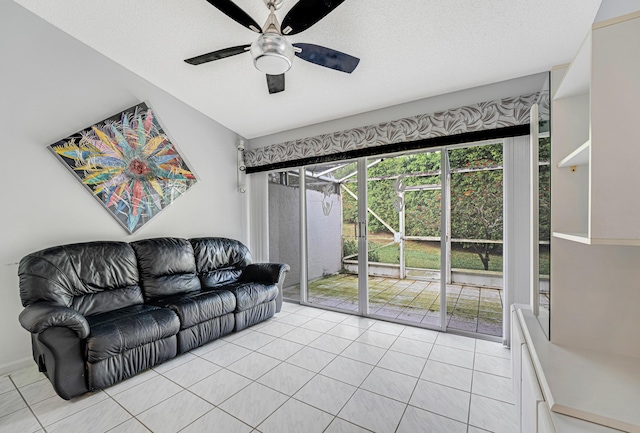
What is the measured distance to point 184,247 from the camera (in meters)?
3.34

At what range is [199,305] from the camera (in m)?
2.67

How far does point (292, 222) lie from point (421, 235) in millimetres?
1950

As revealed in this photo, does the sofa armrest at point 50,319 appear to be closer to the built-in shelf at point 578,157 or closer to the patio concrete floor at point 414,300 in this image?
the patio concrete floor at point 414,300

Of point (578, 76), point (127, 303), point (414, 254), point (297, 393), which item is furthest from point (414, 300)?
point (127, 303)

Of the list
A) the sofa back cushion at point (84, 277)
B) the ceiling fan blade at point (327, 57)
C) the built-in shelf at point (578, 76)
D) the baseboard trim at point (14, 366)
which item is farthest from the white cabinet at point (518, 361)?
the baseboard trim at point (14, 366)

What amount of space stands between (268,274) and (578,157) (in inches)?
123

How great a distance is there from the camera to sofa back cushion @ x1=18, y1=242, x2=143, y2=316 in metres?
2.21

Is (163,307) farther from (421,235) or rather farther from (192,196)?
(421,235)

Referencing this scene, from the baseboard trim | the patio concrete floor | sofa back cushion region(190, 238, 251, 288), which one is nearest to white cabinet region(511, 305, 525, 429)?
the patio concrete floor

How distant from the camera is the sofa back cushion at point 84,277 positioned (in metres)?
2.21

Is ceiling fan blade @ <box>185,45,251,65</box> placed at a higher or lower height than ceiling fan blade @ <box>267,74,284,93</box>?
higher

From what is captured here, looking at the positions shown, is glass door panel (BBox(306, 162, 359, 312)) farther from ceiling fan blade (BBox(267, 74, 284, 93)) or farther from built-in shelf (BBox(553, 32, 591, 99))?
built-in shelf (BBox(553, 32, 591, 99))

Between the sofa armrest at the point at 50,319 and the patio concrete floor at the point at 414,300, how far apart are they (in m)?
2.72

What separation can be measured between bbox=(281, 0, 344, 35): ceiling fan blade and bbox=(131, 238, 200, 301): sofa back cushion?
2.61 m
